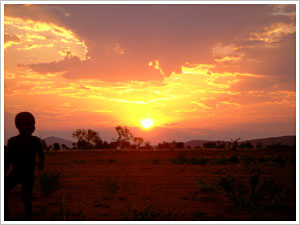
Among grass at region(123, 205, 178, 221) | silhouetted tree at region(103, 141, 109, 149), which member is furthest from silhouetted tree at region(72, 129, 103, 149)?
grass at region(123, 205, 178, 221)

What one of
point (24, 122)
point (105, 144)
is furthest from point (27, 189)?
point (105, 144)

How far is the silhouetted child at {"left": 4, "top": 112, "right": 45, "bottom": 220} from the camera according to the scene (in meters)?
6.67

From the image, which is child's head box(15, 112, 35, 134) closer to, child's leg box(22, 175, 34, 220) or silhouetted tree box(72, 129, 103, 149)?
child's leg box(22, 175, 34, 220)

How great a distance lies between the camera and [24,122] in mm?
6766

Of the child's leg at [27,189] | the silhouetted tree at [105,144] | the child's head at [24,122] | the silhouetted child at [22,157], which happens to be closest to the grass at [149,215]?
the child's leg at [27,189]

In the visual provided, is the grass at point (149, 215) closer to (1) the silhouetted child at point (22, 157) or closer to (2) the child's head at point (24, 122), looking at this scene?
(1) the silhouetted child at point (22, 157)

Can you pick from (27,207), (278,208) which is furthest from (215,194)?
(27,207)

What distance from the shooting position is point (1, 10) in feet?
29.9

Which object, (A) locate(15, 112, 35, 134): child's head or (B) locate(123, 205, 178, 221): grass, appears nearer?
(A) locate(15, 112, 35, 134): child's head

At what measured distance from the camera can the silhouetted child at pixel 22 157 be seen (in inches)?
263

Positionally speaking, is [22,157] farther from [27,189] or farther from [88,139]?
[88,139]

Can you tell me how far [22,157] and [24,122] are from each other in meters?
0.65

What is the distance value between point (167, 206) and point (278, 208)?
8.53 feet

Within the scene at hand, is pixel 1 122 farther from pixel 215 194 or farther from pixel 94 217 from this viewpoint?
pixel 215 194
